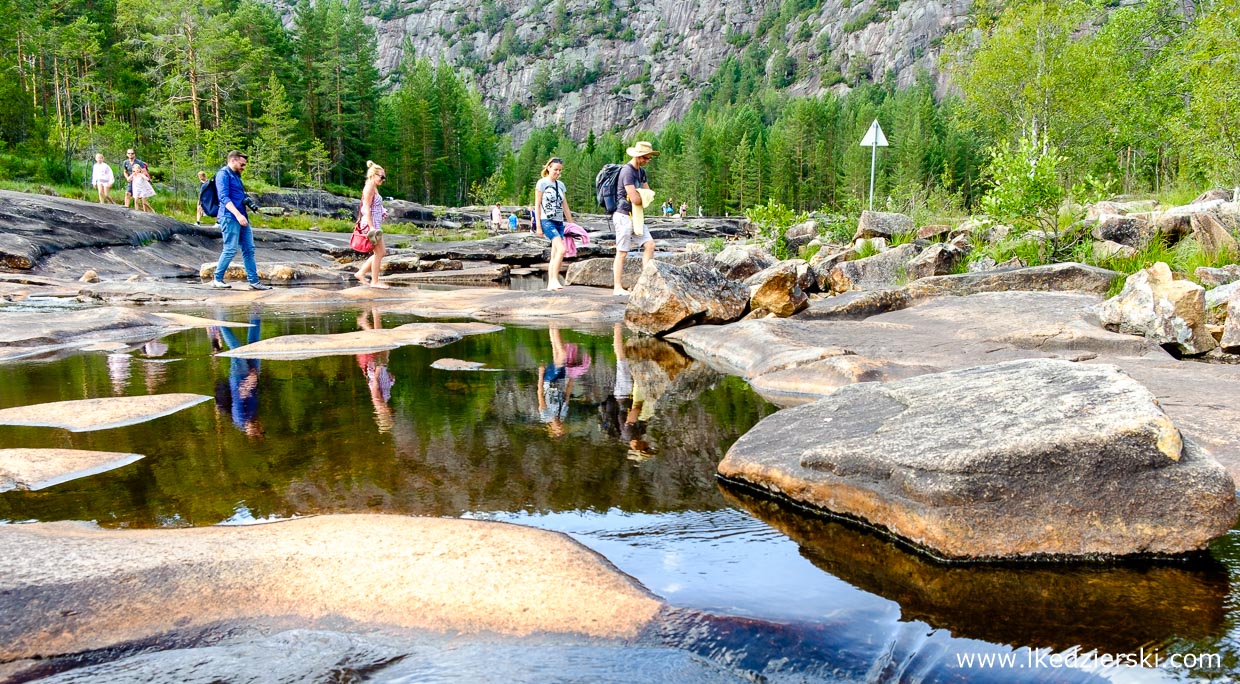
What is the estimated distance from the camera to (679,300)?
8.85m

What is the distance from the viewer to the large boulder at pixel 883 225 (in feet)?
50.6

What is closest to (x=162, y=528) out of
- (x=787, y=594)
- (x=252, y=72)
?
(x=787, y=594)

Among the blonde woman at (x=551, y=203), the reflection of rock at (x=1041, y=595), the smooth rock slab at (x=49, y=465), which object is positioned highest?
the blonde woman at (x=551, y=203)

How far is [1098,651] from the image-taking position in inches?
90.4

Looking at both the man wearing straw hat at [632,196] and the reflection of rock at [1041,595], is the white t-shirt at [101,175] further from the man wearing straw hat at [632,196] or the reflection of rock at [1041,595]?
the reflection of rock at [1041,595]

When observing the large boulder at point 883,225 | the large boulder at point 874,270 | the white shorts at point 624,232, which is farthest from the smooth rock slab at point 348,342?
the large boulder at point 883,225

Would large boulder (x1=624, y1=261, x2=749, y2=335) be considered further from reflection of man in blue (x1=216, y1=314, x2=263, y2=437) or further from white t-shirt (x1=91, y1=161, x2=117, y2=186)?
white t-shirt (x1=91, y1=161, x2=117, y2=186)

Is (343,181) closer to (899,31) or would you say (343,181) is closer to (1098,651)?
(1098,651)

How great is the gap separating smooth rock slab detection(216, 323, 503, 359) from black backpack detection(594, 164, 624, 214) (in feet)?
9.58

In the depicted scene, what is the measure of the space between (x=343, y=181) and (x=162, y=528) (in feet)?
240

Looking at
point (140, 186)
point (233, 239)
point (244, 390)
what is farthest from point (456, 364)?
point (140, 186)

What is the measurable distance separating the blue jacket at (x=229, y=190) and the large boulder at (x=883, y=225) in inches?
428

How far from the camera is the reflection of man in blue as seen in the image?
4594mm

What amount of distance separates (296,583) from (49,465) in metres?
1.93
